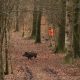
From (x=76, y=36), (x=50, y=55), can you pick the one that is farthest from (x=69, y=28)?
(x=50, y=55)

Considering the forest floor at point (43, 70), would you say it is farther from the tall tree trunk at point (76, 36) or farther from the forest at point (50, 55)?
the tall tree trunk at point (76, 36)

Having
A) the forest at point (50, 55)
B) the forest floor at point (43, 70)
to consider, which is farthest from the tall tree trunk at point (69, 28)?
the forest floor at point (43, 70)

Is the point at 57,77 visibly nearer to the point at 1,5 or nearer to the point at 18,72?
the point at 18,72

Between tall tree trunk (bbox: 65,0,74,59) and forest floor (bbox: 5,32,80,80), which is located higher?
tall tree trunk (bbox: 65,0,74,59)

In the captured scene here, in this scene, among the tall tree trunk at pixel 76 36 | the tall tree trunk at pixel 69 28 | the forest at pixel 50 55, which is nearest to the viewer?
the forest at pixel 50 55

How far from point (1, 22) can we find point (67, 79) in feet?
16.5

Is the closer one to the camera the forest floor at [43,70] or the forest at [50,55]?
the forest at [50,55]

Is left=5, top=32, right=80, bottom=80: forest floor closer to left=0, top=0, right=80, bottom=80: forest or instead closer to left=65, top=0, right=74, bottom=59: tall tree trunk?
left=0, top=0, right=80, bottom=80: forest

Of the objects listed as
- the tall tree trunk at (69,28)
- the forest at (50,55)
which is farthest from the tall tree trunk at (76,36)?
the tall tree trunk at (69,28)

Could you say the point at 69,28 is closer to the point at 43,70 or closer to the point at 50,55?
the point at 43,70

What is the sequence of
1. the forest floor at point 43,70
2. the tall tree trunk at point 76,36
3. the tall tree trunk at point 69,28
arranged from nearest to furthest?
the forest floor at point 43,70
the tall tree trunk at point 69,28
the tall tree trunk at point 76,36

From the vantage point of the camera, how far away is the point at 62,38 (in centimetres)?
2822

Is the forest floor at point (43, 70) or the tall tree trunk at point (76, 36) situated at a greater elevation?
the tall tree trunk at point (76, 36)

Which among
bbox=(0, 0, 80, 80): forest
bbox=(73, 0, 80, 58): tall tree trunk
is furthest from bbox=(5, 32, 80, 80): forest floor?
bbox=(73, 0, 80, 58): tall tree trunk
